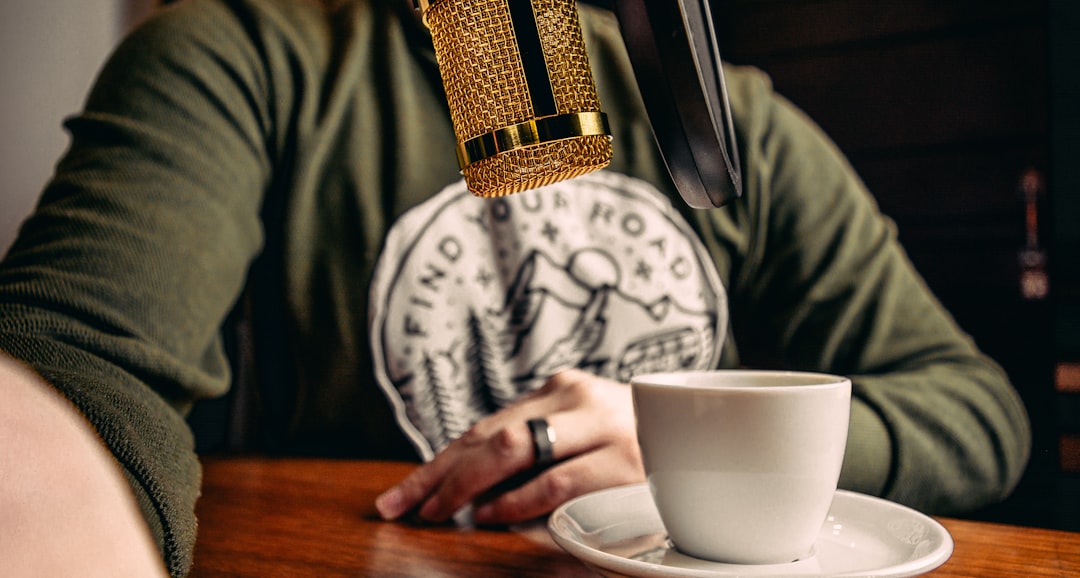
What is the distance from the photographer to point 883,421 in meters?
0.57

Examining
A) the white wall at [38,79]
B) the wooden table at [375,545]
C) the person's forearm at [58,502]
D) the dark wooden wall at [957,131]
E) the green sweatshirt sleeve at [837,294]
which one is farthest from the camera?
the dark wooden wall at [957,131]

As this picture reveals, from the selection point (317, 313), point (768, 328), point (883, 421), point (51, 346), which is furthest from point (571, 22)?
point (768, 328)

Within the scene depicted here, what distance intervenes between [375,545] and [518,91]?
0.73ft

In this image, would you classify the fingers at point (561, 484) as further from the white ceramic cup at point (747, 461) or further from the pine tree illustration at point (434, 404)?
the pine tree illustration at point (434, 404)

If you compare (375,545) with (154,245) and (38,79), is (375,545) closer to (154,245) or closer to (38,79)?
(154,245)

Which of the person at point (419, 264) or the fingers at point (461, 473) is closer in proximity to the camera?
the fingers at point (461, 473)

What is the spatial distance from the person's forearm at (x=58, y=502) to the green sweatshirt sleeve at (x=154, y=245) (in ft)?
0.22

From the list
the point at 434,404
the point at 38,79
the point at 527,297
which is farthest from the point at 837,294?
the point at 38,79

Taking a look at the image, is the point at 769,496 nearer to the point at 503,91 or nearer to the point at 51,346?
the point at 503,91

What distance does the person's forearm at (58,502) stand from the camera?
0.18 meters

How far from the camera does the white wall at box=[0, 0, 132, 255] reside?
1146mm

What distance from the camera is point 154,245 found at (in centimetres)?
54

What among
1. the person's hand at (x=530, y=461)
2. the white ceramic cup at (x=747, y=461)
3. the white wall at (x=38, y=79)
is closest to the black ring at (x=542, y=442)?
the person's hand at (x=530, y=461)

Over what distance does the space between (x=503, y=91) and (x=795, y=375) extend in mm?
174
